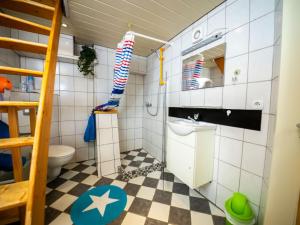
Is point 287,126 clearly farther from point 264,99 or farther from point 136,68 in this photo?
point 136,68

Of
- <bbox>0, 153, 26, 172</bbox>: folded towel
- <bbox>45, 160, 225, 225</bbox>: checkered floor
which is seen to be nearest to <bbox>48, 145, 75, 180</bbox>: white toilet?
<bbox>45, 160, 225, 225</bbox>: checkered floor

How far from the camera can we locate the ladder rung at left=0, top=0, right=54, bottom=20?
3.20ft

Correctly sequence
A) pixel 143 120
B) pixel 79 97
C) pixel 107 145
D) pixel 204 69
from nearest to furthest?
1. pixel 204 69
2. pixel 107 145
3. pixel 79 97
4. pixel 143 120

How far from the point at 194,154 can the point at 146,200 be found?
744mm

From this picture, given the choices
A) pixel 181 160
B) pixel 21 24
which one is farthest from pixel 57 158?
pixel 181 160

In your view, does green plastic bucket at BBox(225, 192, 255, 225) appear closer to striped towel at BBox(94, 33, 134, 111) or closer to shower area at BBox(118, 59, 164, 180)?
shower area at BBox(118, 59, 164, 180)

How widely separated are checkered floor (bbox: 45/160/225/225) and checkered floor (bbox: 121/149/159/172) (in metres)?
0.29

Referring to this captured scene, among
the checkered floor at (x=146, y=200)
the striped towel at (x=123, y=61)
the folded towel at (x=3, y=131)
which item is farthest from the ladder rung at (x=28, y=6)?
the checkered floor at (x=146, y=200)

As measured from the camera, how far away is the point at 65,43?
187cm

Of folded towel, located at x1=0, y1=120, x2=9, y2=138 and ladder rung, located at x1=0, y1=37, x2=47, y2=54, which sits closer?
ladder rung, located at x1=0, y1=37, x2=47, y2=54

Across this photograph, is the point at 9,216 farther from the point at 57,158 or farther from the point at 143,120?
the point at 143,120

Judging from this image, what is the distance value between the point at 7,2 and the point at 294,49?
197 centimetres

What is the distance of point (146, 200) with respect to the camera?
137cm

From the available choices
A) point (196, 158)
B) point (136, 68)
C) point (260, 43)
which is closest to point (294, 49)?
point (260, 43)
